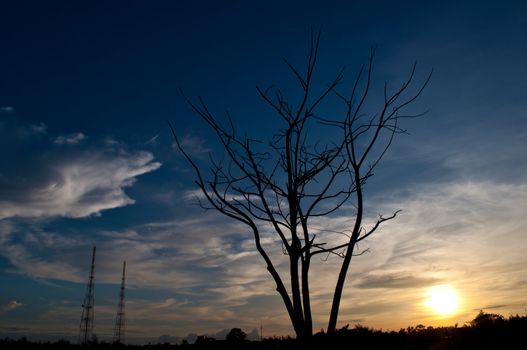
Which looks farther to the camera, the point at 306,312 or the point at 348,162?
the point at 348,162

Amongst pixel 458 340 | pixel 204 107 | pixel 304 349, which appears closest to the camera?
pixel 304 349

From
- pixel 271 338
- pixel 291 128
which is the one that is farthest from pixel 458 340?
pixel 291 128

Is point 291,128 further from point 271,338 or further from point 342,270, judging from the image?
point 271,338

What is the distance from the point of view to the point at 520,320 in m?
8.98

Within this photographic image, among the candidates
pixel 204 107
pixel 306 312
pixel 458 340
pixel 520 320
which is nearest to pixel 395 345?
pixel 458 340

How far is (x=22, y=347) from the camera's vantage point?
10430 millimetres

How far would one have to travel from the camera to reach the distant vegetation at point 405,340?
26.4 ft

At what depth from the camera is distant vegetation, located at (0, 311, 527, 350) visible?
26.4 ft

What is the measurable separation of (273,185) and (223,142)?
89 cm

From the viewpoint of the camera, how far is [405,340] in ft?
31.0

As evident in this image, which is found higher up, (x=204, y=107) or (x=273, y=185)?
(x=204, y=107)

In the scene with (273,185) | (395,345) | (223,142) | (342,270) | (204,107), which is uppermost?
(204,107)

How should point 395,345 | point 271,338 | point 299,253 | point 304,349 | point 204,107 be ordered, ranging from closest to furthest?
point 304,349 < point 299,253 < point 204,107 < point 395,345 < point 271,338

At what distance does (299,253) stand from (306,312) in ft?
2.16
